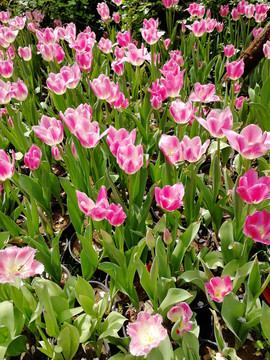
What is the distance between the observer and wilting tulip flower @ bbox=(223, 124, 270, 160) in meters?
1.14

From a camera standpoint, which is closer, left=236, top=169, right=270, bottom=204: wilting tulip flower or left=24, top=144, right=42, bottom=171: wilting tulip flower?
left=236, top=169, right=270, bottom=204: wilting tulip flower

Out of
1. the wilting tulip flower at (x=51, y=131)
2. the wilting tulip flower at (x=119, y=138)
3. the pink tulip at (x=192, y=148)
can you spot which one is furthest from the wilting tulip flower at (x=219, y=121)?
the wilting tulip flower at (x=51, y=131)

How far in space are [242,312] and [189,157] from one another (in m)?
0.52

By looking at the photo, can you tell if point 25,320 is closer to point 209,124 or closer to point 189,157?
point 189,157

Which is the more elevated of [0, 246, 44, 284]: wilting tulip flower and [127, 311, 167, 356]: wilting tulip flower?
[0, 246, 44, 284]: wilting tulip flower

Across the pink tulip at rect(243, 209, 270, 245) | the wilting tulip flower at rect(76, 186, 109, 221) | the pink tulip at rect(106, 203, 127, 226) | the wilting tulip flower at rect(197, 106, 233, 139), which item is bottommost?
the pink tulip at rect(243, 209, 270, 245)

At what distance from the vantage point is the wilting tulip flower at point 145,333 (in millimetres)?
979

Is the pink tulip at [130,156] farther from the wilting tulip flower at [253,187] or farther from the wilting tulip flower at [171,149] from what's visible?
the wilting tulip flower at [253,187]

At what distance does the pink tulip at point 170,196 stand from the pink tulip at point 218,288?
0.85 feet

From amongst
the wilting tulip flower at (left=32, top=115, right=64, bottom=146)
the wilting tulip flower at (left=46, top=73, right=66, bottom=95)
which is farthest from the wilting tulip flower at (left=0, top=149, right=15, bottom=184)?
the wilting tulip flower at (left=46, top=73, right=66, bottom=95)

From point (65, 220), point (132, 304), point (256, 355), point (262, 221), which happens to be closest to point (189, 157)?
point (262, 221)

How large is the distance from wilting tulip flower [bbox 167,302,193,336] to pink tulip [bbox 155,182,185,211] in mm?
298

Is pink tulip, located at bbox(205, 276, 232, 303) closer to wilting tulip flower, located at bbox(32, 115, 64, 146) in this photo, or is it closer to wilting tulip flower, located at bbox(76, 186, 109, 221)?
wilting tulip flower, located at bbox(76, 186, 109, 221)

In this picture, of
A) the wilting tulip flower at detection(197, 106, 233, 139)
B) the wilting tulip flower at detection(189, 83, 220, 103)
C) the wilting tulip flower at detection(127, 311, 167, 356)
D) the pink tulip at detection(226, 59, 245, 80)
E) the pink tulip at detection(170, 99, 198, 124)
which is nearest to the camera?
the wilting tulip flower at detection(127, 311, 167, 356)
